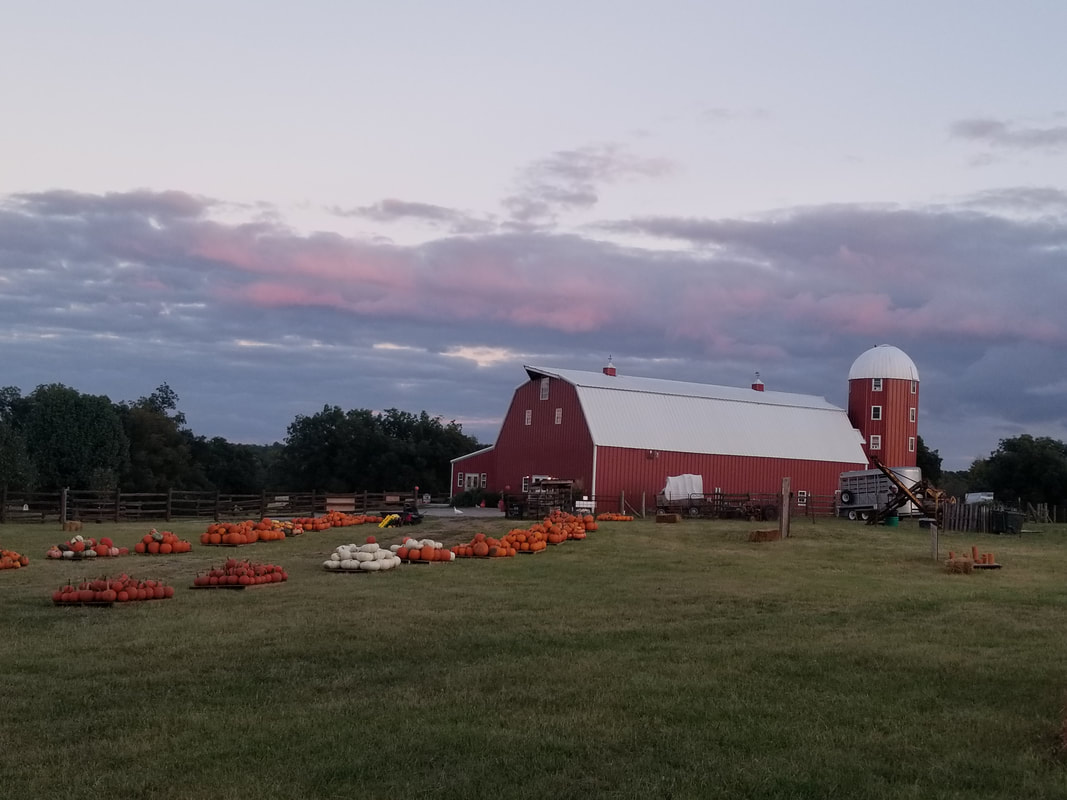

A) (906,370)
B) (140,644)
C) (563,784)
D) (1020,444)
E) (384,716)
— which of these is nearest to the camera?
(563,784)

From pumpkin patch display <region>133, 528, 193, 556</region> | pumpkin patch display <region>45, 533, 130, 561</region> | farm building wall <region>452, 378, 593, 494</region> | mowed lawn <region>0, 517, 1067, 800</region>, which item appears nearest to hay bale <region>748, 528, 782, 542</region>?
mowed lawn <region>0, 517, 1067, 800</region>

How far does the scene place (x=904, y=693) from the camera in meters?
10.4

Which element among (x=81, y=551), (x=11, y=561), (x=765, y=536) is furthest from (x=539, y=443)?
(x=11, y=561)

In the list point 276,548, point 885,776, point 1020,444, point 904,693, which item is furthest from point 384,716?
point 1020,444

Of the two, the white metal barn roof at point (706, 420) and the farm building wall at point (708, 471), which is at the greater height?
the white metal barn roof at point (706, 420)

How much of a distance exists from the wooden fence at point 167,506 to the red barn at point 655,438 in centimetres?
865

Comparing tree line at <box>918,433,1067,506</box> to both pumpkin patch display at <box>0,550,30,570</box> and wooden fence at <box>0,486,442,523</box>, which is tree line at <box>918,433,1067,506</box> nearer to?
wooden fence at <box>0,486,442,523</box>

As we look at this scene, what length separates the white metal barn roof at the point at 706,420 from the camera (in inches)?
2196

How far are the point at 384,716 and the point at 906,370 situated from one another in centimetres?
6079

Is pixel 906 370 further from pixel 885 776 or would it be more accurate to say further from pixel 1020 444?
pixel 885 776

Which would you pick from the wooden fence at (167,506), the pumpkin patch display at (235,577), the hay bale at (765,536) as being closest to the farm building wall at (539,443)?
the wooden fence at (167,506)

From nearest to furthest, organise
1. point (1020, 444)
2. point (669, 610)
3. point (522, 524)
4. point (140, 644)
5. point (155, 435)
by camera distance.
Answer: point (140, 644) < point (669, 610) < point (522, 524) < point (1020, 444) < point (155, 435)

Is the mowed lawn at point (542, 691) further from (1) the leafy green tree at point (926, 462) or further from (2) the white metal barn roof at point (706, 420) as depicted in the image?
(1) the leafy green tree at point (926, 462)

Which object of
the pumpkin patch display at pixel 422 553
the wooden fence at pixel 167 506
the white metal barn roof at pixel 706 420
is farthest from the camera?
the white metal barn roof at pixel 706 420
